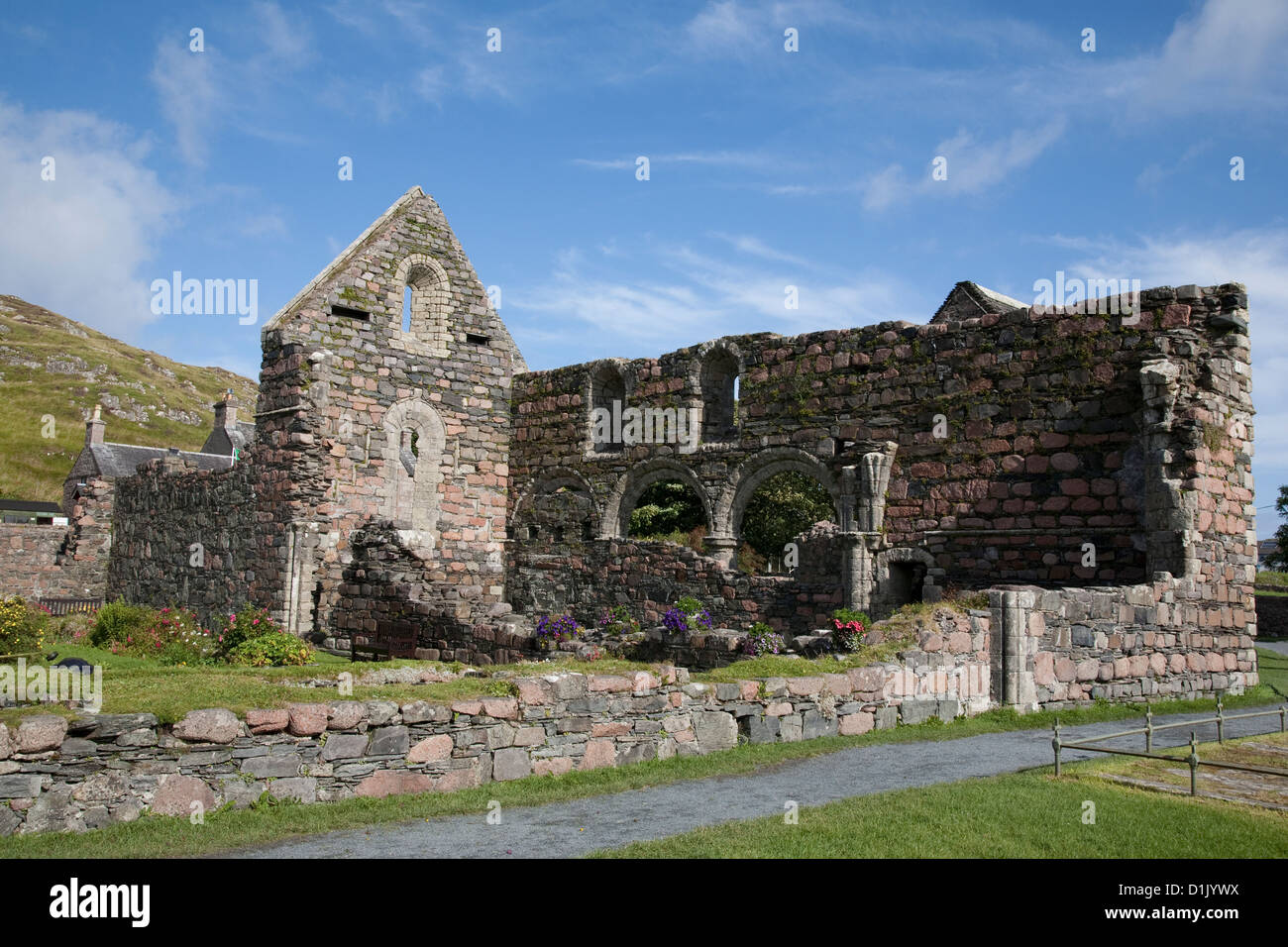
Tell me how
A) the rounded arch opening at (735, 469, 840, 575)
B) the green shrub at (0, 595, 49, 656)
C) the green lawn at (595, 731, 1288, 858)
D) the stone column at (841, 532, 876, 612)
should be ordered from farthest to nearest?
the rounded arch opening at (735, 469, 840, 575), the green shrub at (0, 595, 49, 656), the stone column at (841, 532, 876, 612), the green lawn at (595, 731, 1288, 858)

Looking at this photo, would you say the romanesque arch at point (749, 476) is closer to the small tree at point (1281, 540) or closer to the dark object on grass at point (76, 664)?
the dark object on grass at point (76, 664)

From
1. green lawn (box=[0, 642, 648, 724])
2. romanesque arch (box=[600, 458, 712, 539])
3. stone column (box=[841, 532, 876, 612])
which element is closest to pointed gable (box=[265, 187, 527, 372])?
romanesque arch (box=[600, 458, 712, 539])

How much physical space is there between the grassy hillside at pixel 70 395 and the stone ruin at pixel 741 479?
6722cm

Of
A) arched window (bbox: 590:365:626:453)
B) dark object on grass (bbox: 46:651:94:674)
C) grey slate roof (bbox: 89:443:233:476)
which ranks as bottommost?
dark object on grass (bbox: 46:651:94:674)

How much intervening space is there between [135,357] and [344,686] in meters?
136

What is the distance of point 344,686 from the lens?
8.92 meters

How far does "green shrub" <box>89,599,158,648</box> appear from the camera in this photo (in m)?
20.8

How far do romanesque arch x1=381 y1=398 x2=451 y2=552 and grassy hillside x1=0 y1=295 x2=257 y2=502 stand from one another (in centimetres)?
6750

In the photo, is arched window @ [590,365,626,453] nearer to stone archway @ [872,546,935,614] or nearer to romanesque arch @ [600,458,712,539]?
romanesque arch @ [600,458,712,539]

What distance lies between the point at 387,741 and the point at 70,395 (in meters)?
109

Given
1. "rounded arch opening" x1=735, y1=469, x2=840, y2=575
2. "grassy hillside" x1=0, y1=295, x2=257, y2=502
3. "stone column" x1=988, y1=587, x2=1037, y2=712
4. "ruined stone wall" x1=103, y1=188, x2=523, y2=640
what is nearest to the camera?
"stone column" x1=988, y1=587, x2=1037, y2=712

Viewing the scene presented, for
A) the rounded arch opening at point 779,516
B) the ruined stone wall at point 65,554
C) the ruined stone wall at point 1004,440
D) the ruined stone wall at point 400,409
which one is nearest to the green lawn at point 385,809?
the ruined stone wall at point 1004,440
